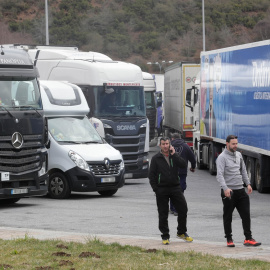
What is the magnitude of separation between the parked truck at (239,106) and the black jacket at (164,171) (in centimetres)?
871

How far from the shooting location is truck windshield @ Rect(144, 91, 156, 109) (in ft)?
132

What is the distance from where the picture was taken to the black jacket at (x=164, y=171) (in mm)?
12968

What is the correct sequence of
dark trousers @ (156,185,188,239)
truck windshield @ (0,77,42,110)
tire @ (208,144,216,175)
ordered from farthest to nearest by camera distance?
tire @ (208,144,216,175), truck windshield @ (0,77,42,110), dark trousers @ (156,185,188,239)

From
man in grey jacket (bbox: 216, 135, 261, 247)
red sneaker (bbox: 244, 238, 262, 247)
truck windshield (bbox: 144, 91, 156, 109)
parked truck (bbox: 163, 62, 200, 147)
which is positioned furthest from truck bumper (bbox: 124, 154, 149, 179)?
truck windshield (bbox: 144, 91, 156, 109)

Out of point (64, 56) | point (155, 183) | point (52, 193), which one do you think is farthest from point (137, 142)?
point (155, 183)

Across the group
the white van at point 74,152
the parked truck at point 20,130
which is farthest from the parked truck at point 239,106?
the parked truck at point 20,130

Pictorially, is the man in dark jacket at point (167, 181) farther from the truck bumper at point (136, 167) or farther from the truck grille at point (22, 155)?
the truck bumper at point (136, 167)

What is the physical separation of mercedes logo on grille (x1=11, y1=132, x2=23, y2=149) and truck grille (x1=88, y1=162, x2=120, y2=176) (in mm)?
2740

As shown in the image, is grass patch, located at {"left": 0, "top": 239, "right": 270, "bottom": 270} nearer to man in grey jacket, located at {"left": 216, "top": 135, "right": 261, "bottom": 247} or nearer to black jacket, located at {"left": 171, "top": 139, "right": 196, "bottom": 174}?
man in grey jacket, located at {"left": 216, "top": 135, "right": 261, "bottom": 247}

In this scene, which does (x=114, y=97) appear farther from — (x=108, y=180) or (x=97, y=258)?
(x=97, y=258)

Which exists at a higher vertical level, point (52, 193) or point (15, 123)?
point (15, 123)

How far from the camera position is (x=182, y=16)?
4552 inches

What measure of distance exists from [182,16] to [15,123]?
9900 centimetres

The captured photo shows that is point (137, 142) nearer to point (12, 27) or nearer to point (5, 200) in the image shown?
point (5, 200)
